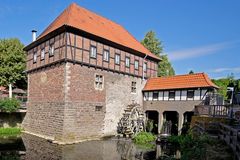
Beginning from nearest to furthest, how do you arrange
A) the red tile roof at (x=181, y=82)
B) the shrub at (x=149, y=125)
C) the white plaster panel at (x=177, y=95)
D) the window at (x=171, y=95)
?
the red tile roof at (x=181, y=82), the white plaster panel at (x=177, y=95), the window at (x=171, y=95), the shrub at (x=149, y=125)

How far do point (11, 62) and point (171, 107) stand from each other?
1925 cm

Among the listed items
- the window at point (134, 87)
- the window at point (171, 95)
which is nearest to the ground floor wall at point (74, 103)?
the window at point (134, 87)

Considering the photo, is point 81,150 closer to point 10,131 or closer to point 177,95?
point 10,131

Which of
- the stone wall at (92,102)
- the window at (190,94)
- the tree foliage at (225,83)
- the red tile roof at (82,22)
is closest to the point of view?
the stone wall at (92,102)

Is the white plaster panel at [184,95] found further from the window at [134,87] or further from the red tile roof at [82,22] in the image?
the red tile roof at [82,22]

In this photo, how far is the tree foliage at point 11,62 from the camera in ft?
84.3

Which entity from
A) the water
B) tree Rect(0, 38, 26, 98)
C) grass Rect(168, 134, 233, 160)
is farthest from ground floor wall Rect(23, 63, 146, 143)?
grass Rect(168, 134, 233, 160)

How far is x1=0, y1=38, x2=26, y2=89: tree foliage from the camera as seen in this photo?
25.7 metres

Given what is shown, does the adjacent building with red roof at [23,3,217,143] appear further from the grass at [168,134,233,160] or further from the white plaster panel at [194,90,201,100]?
the grass at [168,134,233,160]

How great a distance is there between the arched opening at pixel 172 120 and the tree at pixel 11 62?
17.8m

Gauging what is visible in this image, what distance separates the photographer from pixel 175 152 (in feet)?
43.4

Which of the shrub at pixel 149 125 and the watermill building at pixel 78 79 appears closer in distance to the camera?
the watermill building at pixel 78 79

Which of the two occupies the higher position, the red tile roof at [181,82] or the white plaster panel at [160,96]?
the red tile roof at [181,82]

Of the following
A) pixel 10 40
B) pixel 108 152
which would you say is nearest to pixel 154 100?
pixel 108 152
